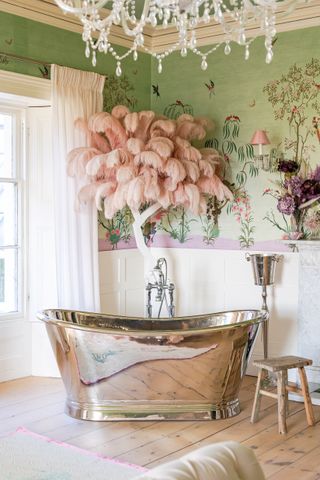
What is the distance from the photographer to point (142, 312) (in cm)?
621

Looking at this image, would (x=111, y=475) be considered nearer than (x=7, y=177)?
Yes

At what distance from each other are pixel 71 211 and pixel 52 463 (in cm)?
217

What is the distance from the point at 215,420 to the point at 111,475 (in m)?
1.12

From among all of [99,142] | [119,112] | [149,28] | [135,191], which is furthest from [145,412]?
[149,28]

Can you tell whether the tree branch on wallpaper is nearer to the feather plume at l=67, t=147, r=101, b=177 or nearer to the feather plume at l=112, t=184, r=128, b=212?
the feather plume at l=112, t=184, r=128, b=212

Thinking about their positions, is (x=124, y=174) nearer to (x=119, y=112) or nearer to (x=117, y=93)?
(x=119, y=112)

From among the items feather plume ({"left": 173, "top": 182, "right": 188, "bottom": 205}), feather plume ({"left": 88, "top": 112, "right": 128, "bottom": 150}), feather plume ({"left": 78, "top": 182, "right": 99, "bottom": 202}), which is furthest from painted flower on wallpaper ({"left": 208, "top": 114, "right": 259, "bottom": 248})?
feather plume ({"left": 78, "top": 182, "right": 99, "bottom": 202})

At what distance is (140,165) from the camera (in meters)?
5.20

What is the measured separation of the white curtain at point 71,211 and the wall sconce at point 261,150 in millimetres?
1324

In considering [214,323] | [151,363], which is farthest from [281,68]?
[151,363]

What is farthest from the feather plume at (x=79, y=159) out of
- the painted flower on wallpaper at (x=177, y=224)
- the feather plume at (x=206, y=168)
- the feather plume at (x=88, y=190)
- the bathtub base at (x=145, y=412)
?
the bathtub base at (x=145, y=412)

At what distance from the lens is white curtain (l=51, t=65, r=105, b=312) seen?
17.2 ft

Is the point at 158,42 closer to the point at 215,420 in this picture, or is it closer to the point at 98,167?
Result: the point at 98,167

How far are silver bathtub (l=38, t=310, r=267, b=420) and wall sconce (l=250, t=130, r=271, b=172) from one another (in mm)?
1494
